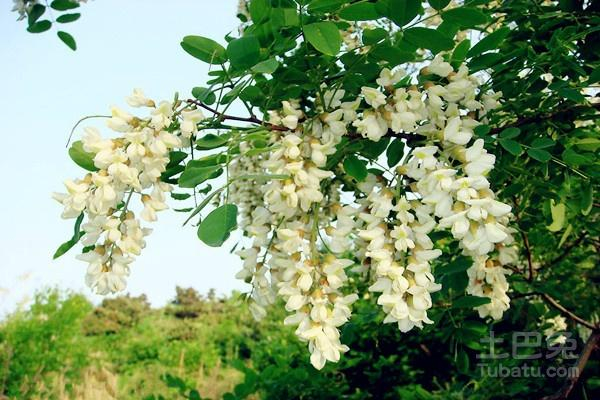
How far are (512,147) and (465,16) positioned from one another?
31cm

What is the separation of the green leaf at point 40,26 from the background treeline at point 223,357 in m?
1.24

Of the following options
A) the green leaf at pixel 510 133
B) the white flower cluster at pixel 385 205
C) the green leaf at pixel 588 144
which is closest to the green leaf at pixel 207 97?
the white flower cluster at pixel 385 205

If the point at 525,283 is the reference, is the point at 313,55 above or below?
above

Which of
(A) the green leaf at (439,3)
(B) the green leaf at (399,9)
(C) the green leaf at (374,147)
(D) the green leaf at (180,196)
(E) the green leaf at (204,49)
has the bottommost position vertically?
(C) the green leaf at (374,147)

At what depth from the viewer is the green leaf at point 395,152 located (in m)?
1.24

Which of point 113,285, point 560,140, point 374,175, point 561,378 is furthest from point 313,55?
point 561,378

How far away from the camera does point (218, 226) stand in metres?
0.93

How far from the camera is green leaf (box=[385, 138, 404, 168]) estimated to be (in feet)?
4.08

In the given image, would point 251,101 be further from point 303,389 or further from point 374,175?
point 303,389

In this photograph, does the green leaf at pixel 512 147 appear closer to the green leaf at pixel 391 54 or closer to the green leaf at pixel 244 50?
the green leaf at pixel 391 54

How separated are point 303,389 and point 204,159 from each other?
223 centimetres

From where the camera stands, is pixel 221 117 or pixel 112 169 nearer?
pixel 112 169

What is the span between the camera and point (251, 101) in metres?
1.23

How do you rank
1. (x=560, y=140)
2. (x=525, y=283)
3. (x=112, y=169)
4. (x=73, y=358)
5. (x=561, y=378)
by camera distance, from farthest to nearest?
(x=73, y=358) < (x=561, y=378) < (x=525, y=283) < (x=560, y=140) < (x=112, y=169)
